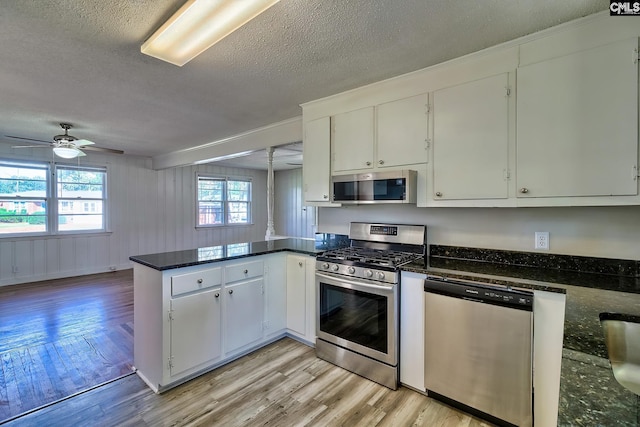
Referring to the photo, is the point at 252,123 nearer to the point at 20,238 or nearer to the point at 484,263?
the point at 484,263

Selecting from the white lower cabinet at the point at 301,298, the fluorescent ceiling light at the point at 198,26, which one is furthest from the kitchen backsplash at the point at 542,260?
the fluorescent ceiling light at the point at 198,26

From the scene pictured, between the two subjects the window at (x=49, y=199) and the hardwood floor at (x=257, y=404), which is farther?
the window at (x=49, y=199)

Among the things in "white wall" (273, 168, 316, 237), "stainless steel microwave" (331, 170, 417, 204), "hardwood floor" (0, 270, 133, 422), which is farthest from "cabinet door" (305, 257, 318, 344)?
"white wall" (273, 168, 316, 237)

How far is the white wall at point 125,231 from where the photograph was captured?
5230mm

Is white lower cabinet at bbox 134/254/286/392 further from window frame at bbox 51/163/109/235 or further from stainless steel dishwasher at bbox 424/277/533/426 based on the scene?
window frame at bbox 51/163/109/235

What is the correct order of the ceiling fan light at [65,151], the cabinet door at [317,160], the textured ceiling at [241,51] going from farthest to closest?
the ceiling fan light at [65,151] → the cabinet door at [317,160] → the textured ceiling at [241,51]

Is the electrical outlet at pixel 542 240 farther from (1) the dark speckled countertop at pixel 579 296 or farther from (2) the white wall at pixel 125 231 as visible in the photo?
(2) the white wall at pixel 125 231

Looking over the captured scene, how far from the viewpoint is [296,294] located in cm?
296

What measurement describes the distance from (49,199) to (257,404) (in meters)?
5.89

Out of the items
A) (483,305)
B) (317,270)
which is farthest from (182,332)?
(483,305)

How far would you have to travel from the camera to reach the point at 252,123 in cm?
393

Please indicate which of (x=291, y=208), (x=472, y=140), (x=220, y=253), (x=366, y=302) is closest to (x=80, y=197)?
(x=291, y=208)

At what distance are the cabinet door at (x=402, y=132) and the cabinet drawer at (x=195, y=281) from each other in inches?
66.6

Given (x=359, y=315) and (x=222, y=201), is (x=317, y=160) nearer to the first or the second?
(x=359, y=315)
